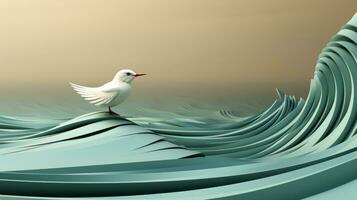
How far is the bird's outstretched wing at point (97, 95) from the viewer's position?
276cm

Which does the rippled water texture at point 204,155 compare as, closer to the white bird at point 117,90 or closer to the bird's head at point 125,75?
the white bird at point 117,90

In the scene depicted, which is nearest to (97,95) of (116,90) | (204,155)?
(116,90)

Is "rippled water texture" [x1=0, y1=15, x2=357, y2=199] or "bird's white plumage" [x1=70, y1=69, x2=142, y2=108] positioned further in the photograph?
"bird's white plumage" [x1=70, y1=69, x2=142, y2=108]

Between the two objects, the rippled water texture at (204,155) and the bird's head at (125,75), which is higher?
the bird's head at (125,75)

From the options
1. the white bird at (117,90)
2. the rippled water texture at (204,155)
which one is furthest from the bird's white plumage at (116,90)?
the rippled water texture at (204,155)

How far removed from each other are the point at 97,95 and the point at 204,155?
2.43ft

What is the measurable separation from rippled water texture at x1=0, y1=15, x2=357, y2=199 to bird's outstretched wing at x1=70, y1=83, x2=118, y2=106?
0.17 meters

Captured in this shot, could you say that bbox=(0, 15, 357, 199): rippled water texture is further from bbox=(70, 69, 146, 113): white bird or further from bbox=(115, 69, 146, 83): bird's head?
bbox=(115, 69, 146, 83): bird's head

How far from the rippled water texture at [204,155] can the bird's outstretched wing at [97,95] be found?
17 cm

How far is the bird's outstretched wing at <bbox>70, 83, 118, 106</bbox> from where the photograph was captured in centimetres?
276

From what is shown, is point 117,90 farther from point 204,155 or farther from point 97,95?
point 204,155

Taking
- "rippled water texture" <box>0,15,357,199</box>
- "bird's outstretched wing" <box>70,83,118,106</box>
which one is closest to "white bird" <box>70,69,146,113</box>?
"bird's outstretched wing" <box>70,83,118,106</box>

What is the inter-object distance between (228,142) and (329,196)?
2119 mm

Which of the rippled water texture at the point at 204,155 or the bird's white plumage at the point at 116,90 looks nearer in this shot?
the rippled water texture at the point at 204,155
